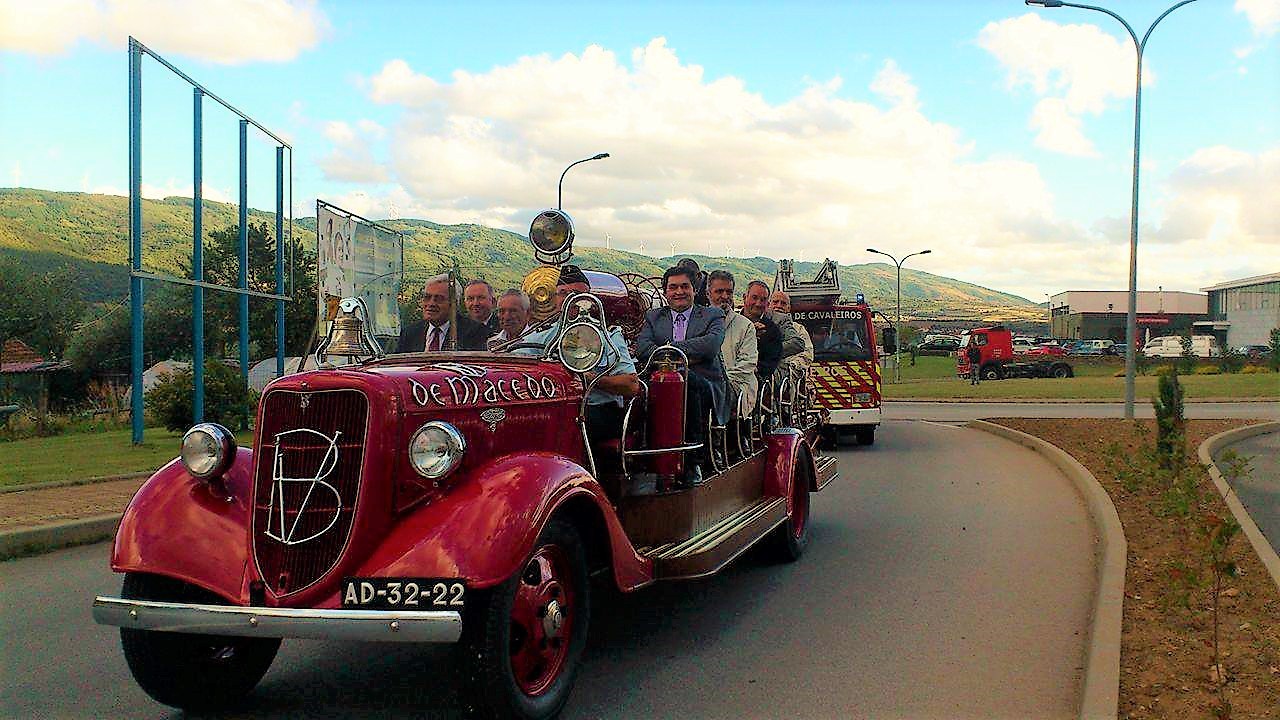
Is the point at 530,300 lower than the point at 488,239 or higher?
lower

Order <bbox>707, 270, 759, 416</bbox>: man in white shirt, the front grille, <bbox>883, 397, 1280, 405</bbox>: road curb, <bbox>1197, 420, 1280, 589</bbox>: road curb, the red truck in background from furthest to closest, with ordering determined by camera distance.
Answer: the red truck in background, <bbox>883, 397, 1280, 405</bbox>: road curb, <bbox>707, 270, 759, 416</bbox>: man in white shirt, <bbox>1197, 420, 1280, 589</bbox>: road curb, the front grille

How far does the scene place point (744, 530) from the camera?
682cm

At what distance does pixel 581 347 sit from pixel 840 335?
13.0 meters

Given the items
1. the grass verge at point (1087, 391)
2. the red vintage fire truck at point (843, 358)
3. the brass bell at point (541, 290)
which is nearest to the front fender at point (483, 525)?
the brass bell at point (541, 290)

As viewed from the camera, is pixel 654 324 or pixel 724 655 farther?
pixel 654 324

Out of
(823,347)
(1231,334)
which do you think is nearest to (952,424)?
(823,347)

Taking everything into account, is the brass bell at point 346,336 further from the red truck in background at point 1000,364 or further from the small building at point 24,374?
the red truck in background at point 1000,364

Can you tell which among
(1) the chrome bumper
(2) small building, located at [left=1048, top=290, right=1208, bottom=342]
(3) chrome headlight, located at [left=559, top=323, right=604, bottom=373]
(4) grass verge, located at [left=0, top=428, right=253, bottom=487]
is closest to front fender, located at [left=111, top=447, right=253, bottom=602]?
(1) the chrome bumper

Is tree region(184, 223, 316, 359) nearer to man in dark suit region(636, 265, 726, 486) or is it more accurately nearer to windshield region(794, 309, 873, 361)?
windshield region(794, 309, 873, 361)

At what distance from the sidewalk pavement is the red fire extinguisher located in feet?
16.8

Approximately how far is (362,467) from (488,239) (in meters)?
170

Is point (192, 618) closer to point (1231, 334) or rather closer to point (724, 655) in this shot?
point (724, 655)

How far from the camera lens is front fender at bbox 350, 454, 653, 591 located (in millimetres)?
4078

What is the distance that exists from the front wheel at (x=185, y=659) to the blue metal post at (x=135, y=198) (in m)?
9.32
